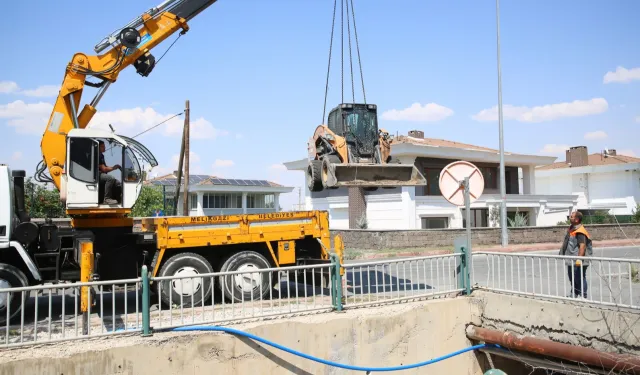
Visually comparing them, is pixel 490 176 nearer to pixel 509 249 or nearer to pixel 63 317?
pixel 509 249

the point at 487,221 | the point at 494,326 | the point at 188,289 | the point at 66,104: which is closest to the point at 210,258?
the point at 188,289

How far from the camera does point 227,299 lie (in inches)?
410

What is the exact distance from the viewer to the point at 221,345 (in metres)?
7.27

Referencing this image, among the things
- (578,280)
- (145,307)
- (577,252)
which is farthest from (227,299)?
(577,252)

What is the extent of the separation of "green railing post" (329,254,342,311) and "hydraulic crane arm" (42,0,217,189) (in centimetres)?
543

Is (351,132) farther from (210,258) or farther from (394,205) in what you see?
(394,205)

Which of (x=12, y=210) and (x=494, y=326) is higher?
(x=12, y=210)

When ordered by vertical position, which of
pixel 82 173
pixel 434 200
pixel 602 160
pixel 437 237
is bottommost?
pixel 437 237

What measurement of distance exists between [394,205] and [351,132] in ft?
57.7

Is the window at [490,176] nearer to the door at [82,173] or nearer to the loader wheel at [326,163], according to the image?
the loader wheel at [326,163]

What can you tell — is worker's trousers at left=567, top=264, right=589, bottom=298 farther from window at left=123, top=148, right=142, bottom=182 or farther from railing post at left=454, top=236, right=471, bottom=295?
window at left=123, top=148, right=142, bottom=182

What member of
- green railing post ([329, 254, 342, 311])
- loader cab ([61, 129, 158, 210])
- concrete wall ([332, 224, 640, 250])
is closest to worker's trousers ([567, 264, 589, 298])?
green railing post ([329, 254, 342, 311])

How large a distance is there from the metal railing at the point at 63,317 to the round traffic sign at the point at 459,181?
16.0 feet

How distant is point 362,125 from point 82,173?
5.57 m
